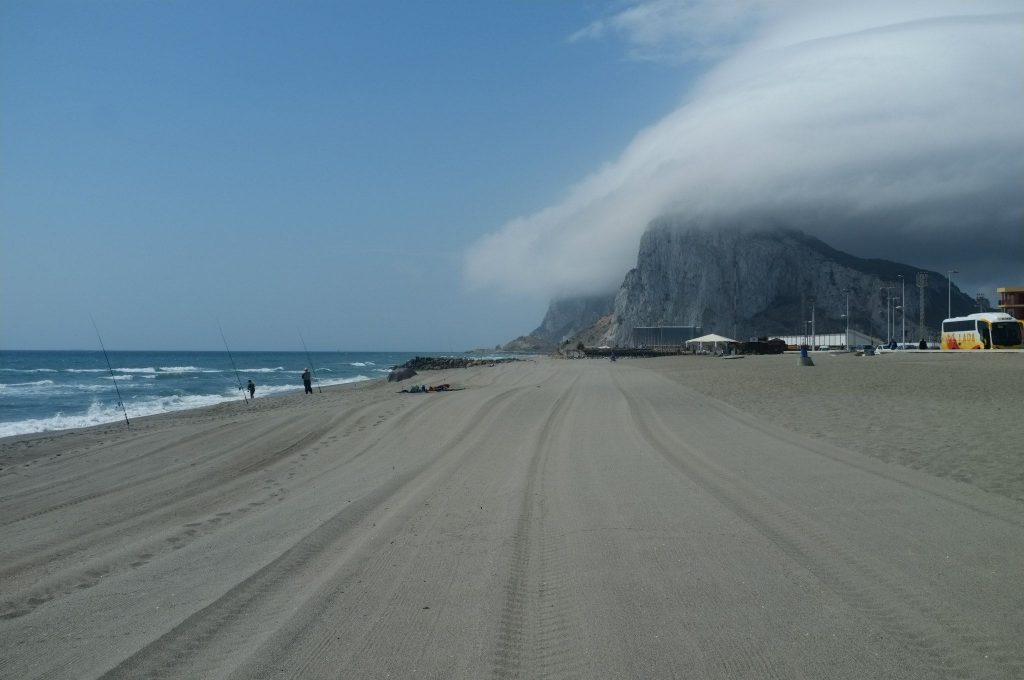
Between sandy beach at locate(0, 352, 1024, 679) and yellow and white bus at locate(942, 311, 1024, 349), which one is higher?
yellow and white bus at locate(942, 311, 1024, 349)

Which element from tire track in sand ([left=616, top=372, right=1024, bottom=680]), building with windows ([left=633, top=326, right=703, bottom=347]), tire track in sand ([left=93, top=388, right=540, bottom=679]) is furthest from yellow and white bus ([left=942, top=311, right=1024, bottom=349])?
building with windows ([left=633, top=326, right=703, bottom=347])

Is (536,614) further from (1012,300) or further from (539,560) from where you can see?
(1012,300)

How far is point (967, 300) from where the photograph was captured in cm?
17388

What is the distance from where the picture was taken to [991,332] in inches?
1953

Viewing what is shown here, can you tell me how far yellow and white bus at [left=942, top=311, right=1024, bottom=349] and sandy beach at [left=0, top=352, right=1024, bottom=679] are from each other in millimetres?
44655

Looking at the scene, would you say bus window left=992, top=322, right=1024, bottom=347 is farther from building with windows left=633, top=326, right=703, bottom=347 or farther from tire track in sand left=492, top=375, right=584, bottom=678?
building with windows left=633, top=326, right=703, bottom=347

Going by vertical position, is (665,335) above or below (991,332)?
above

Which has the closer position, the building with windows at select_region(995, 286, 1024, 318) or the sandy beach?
the sandy beach

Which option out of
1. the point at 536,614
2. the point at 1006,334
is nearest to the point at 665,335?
the point at 1006,334

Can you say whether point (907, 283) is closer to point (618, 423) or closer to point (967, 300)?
point (967, 300)

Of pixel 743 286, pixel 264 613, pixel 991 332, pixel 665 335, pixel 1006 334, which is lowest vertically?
pixel 264 613

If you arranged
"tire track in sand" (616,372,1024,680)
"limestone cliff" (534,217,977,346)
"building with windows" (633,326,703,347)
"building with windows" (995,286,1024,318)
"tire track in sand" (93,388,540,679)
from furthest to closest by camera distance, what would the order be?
"limestone cliff" (534,217,977,346) → "building with windows" (633,326,703,347) → "building with windows" (995,286,1024,318) → "tire track in sand" (93,388,540,679) → "tire track in sand" (616,372,1024,680)

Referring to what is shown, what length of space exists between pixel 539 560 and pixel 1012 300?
91849 millimetres

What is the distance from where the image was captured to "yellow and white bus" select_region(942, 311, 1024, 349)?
4897 cm
